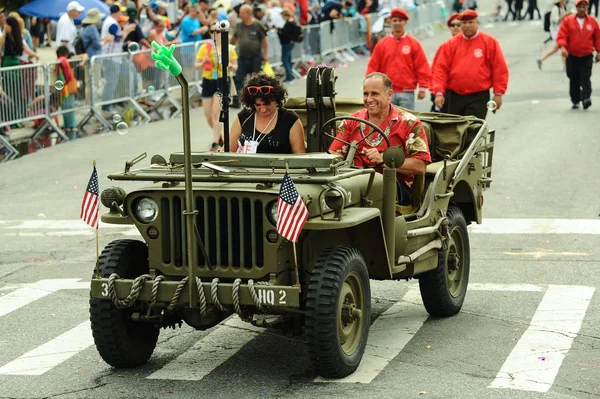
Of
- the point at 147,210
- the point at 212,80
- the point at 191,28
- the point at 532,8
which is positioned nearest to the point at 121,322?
the point at 147,210

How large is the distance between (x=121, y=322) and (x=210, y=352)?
880mm

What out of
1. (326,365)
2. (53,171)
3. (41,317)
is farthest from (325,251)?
(53,171)

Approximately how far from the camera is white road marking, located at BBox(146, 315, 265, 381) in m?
7.38

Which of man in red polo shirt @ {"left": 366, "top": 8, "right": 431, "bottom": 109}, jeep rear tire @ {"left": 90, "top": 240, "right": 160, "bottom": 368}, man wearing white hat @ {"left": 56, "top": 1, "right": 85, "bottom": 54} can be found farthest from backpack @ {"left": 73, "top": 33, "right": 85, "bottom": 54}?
jeep rear tire @ {"left": 90, "top": 240, "right": 160, "bottom": 368}

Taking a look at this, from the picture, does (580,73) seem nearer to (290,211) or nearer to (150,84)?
(150,84)

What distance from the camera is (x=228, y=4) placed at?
3014 cm

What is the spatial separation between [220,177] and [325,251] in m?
0.73

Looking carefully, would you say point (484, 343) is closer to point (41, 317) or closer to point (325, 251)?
point (325, 251)

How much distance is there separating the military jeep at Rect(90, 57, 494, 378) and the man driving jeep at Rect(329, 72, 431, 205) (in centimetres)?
63

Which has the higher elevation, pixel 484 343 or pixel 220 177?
pixel 220 177

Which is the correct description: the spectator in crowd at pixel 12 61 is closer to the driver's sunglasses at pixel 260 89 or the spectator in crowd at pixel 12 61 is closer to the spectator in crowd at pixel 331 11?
the driver's sunglasses at pixel 260 89

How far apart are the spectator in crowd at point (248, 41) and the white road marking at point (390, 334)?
13.0 m

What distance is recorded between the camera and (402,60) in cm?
1546

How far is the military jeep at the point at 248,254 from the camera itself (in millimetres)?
6824
